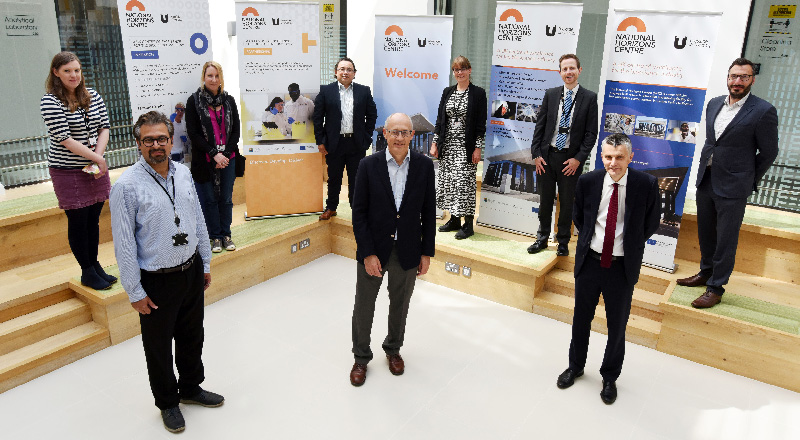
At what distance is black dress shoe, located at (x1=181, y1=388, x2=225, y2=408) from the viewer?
3.24 meters

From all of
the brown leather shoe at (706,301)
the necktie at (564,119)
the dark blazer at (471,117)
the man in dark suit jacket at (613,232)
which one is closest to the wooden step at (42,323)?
the dark blazer at (471,117)

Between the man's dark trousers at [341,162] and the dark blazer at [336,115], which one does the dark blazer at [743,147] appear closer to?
the dark blazer at [336,115]

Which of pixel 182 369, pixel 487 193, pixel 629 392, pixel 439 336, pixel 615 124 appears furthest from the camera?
pixel 487 193

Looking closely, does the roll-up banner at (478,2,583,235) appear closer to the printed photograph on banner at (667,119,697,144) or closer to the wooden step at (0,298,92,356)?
the printed photograph on banner at (667,119,697,144)

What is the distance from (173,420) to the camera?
3.04 m

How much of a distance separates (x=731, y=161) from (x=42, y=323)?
4834 millimetres

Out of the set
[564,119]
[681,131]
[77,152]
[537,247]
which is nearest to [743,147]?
[681,131]

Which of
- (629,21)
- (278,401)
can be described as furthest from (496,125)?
(278,401)

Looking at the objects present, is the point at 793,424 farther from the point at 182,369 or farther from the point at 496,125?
the point at 182,369

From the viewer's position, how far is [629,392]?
354 centimetres

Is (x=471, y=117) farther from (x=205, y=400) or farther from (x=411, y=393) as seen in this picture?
(x=205, y=400)

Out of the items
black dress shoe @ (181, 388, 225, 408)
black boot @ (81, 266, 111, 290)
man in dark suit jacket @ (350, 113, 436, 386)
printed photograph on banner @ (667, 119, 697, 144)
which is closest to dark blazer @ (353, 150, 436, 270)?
man in dark suit jacket @ (350, 113, 436, 386)

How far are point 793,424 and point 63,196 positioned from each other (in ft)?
15.7

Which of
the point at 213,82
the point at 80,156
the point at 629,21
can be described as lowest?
the point at 80,156
